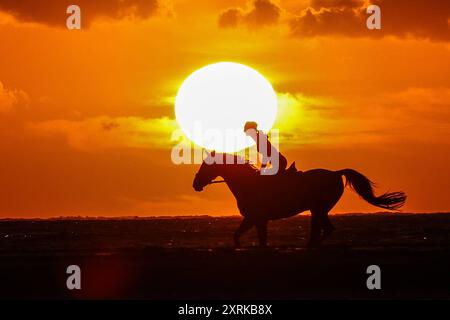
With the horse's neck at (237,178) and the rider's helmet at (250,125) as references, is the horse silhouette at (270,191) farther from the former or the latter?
the rider's helmet at (250,125)

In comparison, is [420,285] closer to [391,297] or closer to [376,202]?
[391,297]

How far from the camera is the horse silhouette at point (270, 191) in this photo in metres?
22.0

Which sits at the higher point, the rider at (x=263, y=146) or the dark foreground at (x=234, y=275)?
the rider at (x=263, y=146)

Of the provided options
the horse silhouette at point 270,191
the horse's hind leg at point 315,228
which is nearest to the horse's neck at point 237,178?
the horse silhouette at point 270,191

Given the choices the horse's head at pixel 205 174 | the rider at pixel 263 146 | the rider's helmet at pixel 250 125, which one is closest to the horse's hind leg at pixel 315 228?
the rider at pixel 263 146

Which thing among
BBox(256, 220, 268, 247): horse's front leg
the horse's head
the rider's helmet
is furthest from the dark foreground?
the rider's helmet

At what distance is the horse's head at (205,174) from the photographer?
72.6 feet

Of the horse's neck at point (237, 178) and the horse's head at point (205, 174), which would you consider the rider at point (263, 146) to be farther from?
the horse's head at point (205, 174)

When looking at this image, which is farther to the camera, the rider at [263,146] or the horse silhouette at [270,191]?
the horse silhouette at [270,191]

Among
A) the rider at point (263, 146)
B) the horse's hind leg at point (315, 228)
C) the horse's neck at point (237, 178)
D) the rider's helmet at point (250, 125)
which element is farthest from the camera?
the horse's hind leg at point (315, 228)

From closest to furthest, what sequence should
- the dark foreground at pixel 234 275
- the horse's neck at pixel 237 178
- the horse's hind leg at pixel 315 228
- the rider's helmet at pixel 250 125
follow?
the dark foreground at pixel 234 275
the rider's helmet at pixel 250 125
the horse's neck at pixel 237 178
the horse's hind leg at pixel 315 228

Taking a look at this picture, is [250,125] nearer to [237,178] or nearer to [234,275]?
[237,178]

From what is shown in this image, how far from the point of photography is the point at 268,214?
2217 centimetres

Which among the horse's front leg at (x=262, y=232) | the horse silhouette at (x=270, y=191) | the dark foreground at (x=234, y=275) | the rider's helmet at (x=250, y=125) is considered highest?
the rider's helmet at (x=250, y=125)
